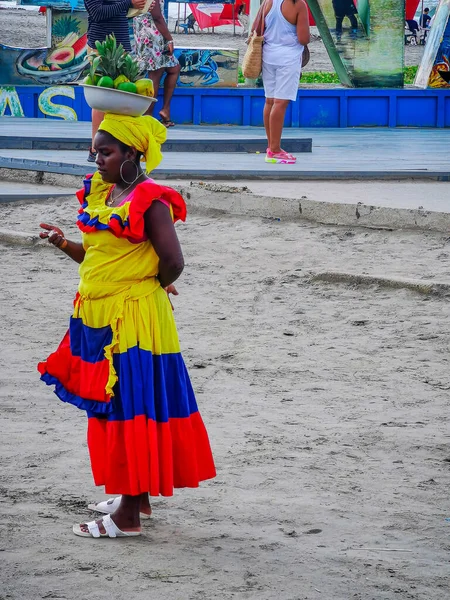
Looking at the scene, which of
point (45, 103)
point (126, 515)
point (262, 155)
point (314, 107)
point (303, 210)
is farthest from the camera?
point (314, 107)

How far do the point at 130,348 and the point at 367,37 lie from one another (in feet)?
42.8

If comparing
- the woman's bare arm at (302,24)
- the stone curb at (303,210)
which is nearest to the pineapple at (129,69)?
the stone curb at (303,210)

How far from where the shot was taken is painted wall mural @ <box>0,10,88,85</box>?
15.2 m

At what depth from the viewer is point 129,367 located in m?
3.45

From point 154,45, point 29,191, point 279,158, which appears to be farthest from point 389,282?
point 154,45

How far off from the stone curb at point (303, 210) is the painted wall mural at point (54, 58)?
6.17 m

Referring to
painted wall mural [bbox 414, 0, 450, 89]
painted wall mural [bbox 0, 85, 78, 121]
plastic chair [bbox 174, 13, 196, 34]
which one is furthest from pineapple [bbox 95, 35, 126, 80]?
Answer: plastic chair [bbox 174, 13, 196, 34]

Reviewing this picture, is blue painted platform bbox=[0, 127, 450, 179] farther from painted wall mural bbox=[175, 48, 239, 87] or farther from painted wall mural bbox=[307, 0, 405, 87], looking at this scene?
painted wall mural bbox=[307, 0, 405, 87]

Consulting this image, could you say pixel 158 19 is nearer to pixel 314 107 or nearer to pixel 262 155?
pixel 262 155

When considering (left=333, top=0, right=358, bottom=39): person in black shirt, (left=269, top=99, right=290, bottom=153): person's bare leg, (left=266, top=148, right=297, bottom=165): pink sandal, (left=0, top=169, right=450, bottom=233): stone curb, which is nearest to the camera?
(left=0, top=169, right=450, bottom=233): stone curb

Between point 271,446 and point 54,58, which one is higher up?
point 54,58

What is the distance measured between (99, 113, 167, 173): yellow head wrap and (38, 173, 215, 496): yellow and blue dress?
0.50 feet

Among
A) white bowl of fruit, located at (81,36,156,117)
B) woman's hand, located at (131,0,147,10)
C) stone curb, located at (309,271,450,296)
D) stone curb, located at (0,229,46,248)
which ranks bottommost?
stone curb, located at (309,271,450,296)

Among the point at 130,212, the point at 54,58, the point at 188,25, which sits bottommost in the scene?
the point at 130,212
